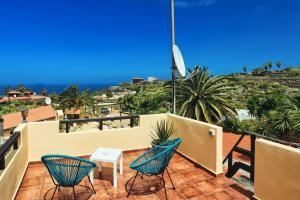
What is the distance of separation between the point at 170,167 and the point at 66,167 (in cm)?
242

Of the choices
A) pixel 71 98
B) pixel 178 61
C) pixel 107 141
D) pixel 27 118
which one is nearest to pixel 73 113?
pixel 71 98

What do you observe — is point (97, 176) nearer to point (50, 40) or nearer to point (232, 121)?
point (232, 121)

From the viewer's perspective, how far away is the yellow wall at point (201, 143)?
4.14 meters

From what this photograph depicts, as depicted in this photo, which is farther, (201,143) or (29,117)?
(29,117)

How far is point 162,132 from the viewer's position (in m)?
5.54

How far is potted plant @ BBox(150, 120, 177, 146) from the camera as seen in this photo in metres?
5.54

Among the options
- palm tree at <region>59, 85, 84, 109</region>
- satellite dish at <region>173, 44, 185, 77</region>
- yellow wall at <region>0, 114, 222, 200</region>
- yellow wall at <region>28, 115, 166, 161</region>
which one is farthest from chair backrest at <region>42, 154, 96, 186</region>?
palm tree at <region>59, 85, 84, 109</region>

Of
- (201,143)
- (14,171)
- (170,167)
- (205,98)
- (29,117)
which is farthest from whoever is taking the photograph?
(29,117)

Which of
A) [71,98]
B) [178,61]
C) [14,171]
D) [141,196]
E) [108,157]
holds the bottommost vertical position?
[141,196]

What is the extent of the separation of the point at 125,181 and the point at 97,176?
592 millimetres

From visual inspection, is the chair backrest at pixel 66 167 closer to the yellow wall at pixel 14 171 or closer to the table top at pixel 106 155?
the yellow wall at pixel 14 171

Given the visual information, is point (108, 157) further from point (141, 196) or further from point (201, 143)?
point (201, 143)

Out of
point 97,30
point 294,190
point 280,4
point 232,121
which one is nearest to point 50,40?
point 97,30

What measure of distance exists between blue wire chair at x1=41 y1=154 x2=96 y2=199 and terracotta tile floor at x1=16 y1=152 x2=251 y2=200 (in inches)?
24.4
